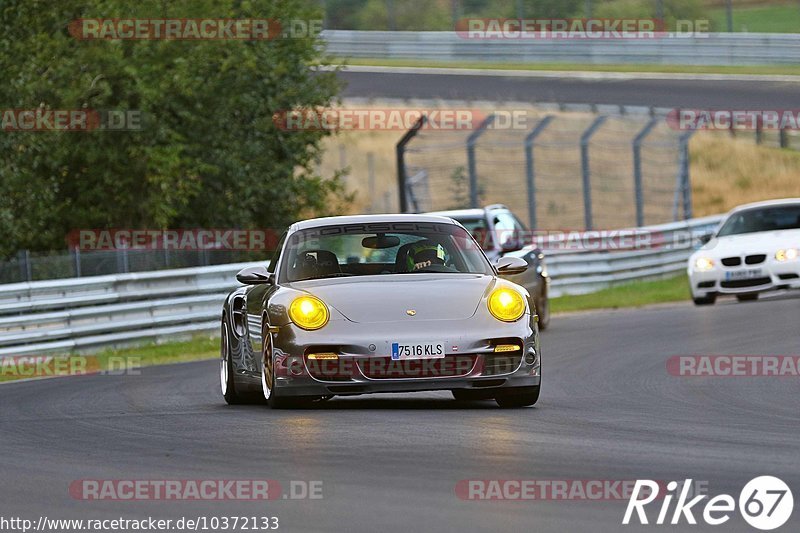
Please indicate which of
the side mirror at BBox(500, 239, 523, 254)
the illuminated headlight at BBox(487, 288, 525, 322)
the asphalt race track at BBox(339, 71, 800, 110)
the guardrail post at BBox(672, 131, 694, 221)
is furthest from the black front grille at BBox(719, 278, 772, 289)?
the asphalt race track at BBox(339, 71, 800, 110)

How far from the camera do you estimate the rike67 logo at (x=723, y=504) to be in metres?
6.53

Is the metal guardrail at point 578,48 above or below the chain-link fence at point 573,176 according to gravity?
above

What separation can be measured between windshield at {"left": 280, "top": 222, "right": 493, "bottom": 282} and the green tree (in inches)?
513

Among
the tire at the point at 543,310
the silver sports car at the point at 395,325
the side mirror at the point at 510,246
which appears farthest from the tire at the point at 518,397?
the tire at the point at 543,310

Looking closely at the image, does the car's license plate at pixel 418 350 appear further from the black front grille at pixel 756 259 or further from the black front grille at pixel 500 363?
the black front grille at pixel 756 259

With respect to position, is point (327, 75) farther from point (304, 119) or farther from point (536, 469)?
point (536, 469)

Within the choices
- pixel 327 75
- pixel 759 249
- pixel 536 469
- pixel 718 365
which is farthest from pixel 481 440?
pixel 327 75

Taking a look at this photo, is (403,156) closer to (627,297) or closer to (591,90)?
(627,297)

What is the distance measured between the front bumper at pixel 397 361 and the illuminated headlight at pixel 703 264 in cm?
1294

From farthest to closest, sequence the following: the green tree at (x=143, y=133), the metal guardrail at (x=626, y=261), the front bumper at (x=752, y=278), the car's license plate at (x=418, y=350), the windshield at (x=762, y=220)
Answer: the metal guardrail at (x=626, y=261) < the green tree at (x=143, y=133) < the windshield at (x=762, y=220) < the front bumper at (x=752, y=278) < the car's license plate at (x=418, y=350)

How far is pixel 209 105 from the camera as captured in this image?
27.9 m

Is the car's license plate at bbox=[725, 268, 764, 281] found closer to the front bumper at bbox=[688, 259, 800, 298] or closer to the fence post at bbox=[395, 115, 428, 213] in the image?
the front bumper at bbox=[688, 259, 800, 298]

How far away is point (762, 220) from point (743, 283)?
137 centimetres

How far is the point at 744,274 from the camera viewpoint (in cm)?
2308
